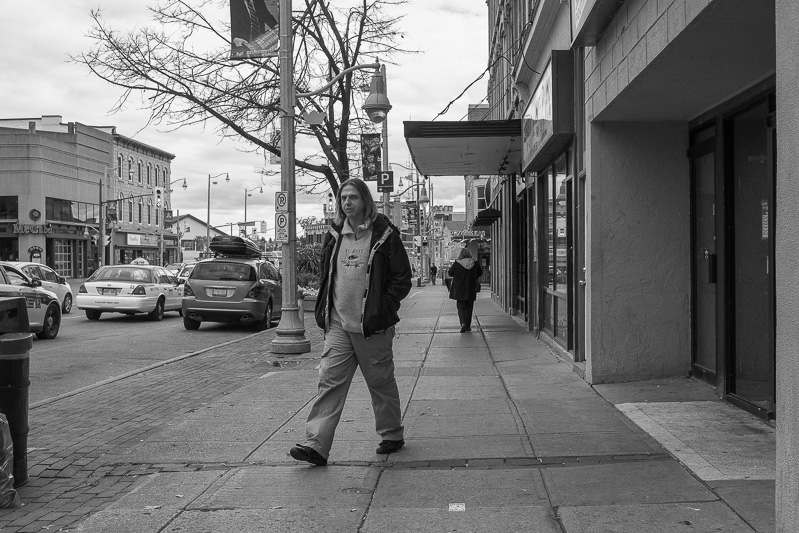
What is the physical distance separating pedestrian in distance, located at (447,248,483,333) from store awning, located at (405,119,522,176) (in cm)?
200

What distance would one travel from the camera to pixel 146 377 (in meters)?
10.5

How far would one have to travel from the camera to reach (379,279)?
5.52m

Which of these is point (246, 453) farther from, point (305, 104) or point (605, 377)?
point (305, 104)

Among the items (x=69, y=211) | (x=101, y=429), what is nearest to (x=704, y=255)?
(x=101, y=429)

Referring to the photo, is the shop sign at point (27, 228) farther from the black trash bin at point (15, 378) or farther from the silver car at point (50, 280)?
the black trash bin at point (15, 378)

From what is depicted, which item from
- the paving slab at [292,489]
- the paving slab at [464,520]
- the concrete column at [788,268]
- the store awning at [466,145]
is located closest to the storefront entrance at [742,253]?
the paving slab at [464,520]

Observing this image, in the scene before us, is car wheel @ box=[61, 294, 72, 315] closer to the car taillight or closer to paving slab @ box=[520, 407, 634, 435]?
the car taillight

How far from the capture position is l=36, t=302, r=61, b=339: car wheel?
15.6 m

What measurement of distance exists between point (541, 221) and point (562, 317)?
2.49 meters

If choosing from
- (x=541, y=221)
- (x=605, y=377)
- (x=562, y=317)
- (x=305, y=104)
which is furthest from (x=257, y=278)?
(x=605, y=377)

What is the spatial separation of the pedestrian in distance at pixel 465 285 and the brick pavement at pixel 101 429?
3.64 metres

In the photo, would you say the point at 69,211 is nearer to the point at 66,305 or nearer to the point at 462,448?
the point at 66,305

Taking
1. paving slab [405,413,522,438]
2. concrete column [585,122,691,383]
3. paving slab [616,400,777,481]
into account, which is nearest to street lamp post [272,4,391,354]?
concrete column [585,122,691,383]

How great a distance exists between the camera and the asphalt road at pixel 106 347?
34.9 feet
